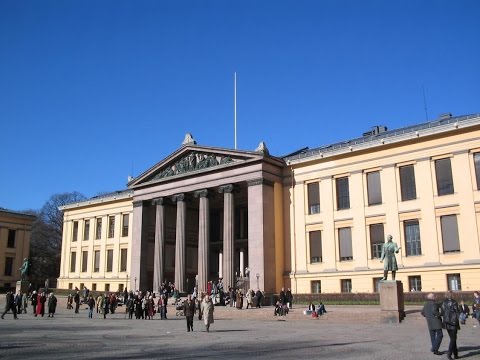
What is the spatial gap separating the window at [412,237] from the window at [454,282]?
2.87 metres

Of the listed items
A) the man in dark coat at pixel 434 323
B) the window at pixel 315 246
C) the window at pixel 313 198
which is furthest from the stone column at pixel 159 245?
the man in dark coat at pixel 434 323

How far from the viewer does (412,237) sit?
130 ft

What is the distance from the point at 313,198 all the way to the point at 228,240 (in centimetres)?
847

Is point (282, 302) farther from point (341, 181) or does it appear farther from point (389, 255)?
point (341, 181)

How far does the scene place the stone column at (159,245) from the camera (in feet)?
166

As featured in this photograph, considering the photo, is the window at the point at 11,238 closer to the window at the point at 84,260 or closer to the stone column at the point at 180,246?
the window at the point at 84,260

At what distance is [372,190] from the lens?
42125 millimetres

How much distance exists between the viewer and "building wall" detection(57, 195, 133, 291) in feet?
199

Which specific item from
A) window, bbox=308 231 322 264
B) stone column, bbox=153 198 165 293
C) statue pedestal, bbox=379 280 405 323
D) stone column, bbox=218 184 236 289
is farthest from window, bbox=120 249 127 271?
statue pedestal, bbox=379 280 405 323

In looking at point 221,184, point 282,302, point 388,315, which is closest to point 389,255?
point 388,315

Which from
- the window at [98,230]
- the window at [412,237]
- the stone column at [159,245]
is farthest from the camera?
the window at [98,230]

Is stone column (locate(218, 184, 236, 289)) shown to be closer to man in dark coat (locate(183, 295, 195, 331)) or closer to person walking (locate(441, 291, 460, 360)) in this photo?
man in dark coat (locate(183, 295, 195, 331))

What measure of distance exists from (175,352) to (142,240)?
39.9m

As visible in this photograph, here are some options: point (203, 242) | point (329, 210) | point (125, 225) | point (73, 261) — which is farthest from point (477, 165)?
point (73, 261)
